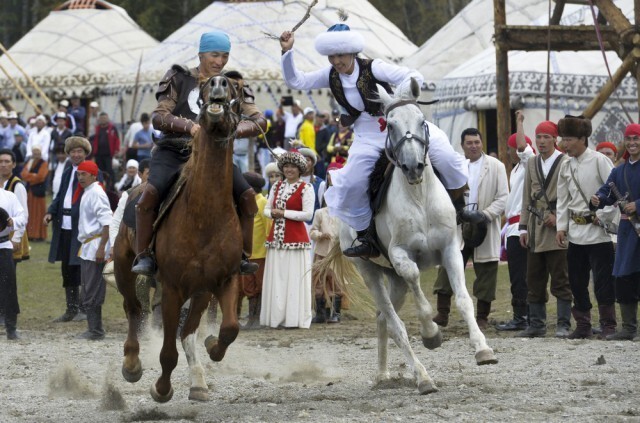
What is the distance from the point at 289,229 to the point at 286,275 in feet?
1.72

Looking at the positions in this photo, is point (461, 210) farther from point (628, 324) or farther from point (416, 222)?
point (628, 324)

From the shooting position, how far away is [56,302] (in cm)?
1644

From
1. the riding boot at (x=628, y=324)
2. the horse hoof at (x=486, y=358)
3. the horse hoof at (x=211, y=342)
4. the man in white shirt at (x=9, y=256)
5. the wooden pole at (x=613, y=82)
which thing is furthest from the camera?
the wooden pole at (x=613, y=82)

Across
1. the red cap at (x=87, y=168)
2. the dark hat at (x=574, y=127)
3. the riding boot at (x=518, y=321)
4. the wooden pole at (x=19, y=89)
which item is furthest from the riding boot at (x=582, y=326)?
the wooden pole at (x=19, y=89)

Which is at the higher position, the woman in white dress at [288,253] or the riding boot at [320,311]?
the woman in white dress at [288,253]

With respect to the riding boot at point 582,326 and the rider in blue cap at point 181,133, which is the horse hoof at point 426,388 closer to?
the rider in blue cap at point 181,133

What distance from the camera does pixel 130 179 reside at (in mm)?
18266

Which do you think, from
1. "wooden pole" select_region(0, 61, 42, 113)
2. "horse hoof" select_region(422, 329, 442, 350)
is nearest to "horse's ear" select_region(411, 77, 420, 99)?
"horse hoof" select_region(422, 329, 442, 350)

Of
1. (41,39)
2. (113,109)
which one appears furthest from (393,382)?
(41,39)

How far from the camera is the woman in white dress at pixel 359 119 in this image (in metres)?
9.44

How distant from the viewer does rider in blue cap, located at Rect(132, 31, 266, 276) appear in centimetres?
839

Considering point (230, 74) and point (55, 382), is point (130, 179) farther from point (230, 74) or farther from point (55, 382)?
point (230, 74)

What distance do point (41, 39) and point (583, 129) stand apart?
32.4 m

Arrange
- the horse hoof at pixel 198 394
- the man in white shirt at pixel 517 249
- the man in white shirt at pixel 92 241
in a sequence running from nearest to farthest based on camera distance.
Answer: the horse hoof at pixel 198 394, the man in white shirt at pixel 517 249, the man in white shirt at pixel 92 241
